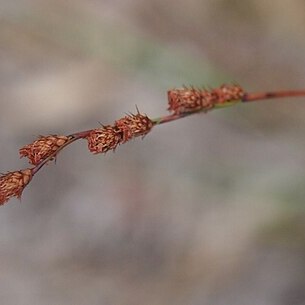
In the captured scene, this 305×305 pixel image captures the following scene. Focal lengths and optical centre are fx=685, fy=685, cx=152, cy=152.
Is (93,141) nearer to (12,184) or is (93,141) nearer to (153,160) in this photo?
(12,184)

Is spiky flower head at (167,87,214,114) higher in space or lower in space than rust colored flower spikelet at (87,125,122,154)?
higher

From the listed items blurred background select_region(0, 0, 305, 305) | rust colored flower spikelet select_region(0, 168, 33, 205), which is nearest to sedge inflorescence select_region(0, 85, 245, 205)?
rust colored flower spikelet select_region(0, 168, 33, 205)

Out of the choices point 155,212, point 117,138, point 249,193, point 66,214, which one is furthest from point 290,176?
point 117,138

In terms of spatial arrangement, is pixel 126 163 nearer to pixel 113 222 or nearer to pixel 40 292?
pixel 113 222

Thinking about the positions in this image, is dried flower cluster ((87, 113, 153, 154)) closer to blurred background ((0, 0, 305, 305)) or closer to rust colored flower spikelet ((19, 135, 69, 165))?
rust colored flower spikelet ((19, 135, 69, 165))

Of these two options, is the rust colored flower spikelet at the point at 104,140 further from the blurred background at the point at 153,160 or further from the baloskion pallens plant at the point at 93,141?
the blurred background at the point at 153,160

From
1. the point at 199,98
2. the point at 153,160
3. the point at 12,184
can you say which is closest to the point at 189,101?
the point at 199,98
